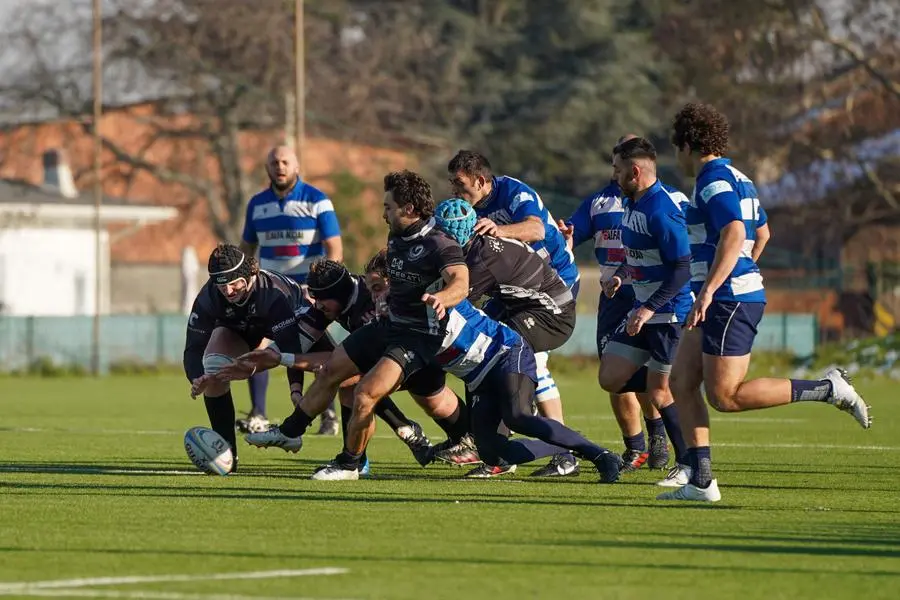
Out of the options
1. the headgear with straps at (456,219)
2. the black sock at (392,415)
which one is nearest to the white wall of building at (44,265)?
the black sock at (392,415)

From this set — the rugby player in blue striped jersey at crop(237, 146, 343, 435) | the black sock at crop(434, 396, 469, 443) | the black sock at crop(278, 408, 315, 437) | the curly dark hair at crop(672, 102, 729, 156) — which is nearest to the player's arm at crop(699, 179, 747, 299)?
the curly dark hair at crop(672, 102, 729, 156)

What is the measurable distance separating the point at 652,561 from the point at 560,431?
297 centimetres

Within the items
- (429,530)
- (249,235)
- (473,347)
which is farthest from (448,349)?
(249,235)

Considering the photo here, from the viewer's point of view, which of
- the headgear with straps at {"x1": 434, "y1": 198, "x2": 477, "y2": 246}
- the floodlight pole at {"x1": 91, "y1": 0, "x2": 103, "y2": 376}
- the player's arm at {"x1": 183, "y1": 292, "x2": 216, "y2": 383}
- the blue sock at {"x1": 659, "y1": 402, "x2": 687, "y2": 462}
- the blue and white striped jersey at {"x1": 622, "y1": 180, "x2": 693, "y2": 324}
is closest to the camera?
the headgear with straps at {"x1": 434, "y1": 198, "x2": 477, "y2": 246}

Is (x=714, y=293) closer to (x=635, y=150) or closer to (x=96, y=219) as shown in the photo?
(x=635, y=150)

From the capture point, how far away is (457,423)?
11.9 metres

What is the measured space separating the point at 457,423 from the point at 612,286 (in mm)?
1337

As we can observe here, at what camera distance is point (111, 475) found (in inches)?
447

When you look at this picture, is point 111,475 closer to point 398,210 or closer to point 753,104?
point 398,210

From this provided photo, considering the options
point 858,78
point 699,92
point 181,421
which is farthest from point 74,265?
point 181,421

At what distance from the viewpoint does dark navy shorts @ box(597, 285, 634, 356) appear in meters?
12.0

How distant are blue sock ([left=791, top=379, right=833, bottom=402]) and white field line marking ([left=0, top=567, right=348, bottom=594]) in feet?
13.0

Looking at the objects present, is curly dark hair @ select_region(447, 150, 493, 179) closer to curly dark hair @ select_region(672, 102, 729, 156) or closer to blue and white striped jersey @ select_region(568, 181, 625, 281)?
blue and white striped jersey @ select_region(568, 181, 625, 281)

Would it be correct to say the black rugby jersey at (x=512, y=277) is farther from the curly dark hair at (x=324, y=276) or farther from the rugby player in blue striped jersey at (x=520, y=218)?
the curly dark hair at (x=324, y=276)
